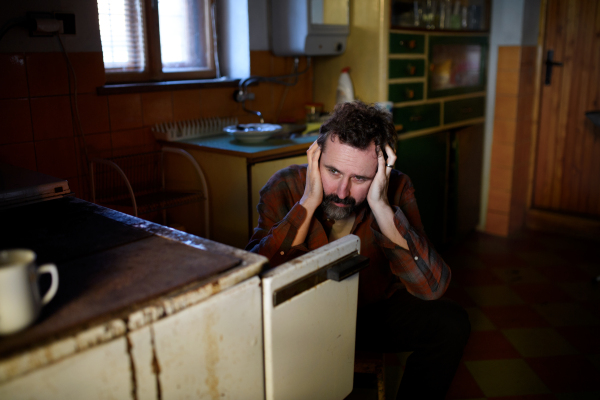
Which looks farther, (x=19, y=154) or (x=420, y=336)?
(x=19, y=154)

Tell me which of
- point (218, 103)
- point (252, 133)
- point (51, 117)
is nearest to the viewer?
point (51, 117)

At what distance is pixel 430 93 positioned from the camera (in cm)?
303

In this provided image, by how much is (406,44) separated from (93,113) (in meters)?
1.67

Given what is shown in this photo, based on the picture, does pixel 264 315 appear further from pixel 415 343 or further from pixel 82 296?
pixel 415 343

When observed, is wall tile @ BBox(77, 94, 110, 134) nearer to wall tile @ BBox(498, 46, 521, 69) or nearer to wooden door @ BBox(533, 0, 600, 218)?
wall tile @ BBox(498, 46, 521, 69)

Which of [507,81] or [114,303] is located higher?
[507,81]

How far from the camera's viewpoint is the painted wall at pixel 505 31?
3287mm

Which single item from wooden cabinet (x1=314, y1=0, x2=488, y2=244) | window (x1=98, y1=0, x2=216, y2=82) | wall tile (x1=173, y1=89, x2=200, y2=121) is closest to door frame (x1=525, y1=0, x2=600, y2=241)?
wooden cabinet (x1=314, y1=0, x2=488, y2=244)

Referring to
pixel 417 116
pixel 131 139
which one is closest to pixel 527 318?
pixel 417 116

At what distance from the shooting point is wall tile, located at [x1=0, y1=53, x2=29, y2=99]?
1.92 metres

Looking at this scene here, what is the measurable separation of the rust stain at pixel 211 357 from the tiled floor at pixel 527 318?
3.47 ft

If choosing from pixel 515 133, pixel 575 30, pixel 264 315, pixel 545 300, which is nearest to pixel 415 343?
pixel 264 315

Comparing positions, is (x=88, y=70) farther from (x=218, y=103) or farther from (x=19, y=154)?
(x=218, y=103)

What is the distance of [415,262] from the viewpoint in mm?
1422
